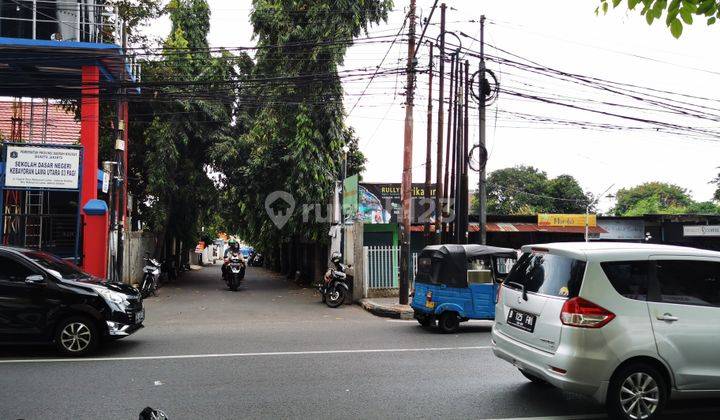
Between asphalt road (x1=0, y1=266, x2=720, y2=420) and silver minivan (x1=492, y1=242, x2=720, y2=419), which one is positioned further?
asphalt road (x1=0, y1=266, x2=720, y2=420)

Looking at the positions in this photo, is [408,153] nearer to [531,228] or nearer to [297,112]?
[297,112]

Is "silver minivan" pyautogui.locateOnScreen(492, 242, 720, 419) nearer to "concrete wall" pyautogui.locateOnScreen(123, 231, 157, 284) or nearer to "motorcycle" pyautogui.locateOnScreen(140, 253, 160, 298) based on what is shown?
"motorcycle" pyautogui.locateOnScreen(140, 253, 160, 298)

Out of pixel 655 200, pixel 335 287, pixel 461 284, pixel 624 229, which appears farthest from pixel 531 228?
pixel 655 200

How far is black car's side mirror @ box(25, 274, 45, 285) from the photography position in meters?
7.83

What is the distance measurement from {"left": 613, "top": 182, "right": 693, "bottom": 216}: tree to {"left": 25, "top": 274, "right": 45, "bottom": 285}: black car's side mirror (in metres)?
57.1

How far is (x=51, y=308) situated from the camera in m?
7.85

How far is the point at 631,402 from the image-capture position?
506 cm

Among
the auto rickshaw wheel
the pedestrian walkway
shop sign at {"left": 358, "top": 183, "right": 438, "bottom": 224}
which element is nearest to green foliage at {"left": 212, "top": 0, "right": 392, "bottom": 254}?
the pedestrian walkway

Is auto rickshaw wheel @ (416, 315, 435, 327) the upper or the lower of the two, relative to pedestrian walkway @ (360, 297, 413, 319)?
upper

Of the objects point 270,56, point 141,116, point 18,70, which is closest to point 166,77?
point 141,116

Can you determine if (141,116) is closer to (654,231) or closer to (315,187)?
(315,187)

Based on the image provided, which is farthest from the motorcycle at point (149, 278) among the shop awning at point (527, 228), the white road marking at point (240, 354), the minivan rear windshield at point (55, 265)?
the shop awning at point (527, 228)
